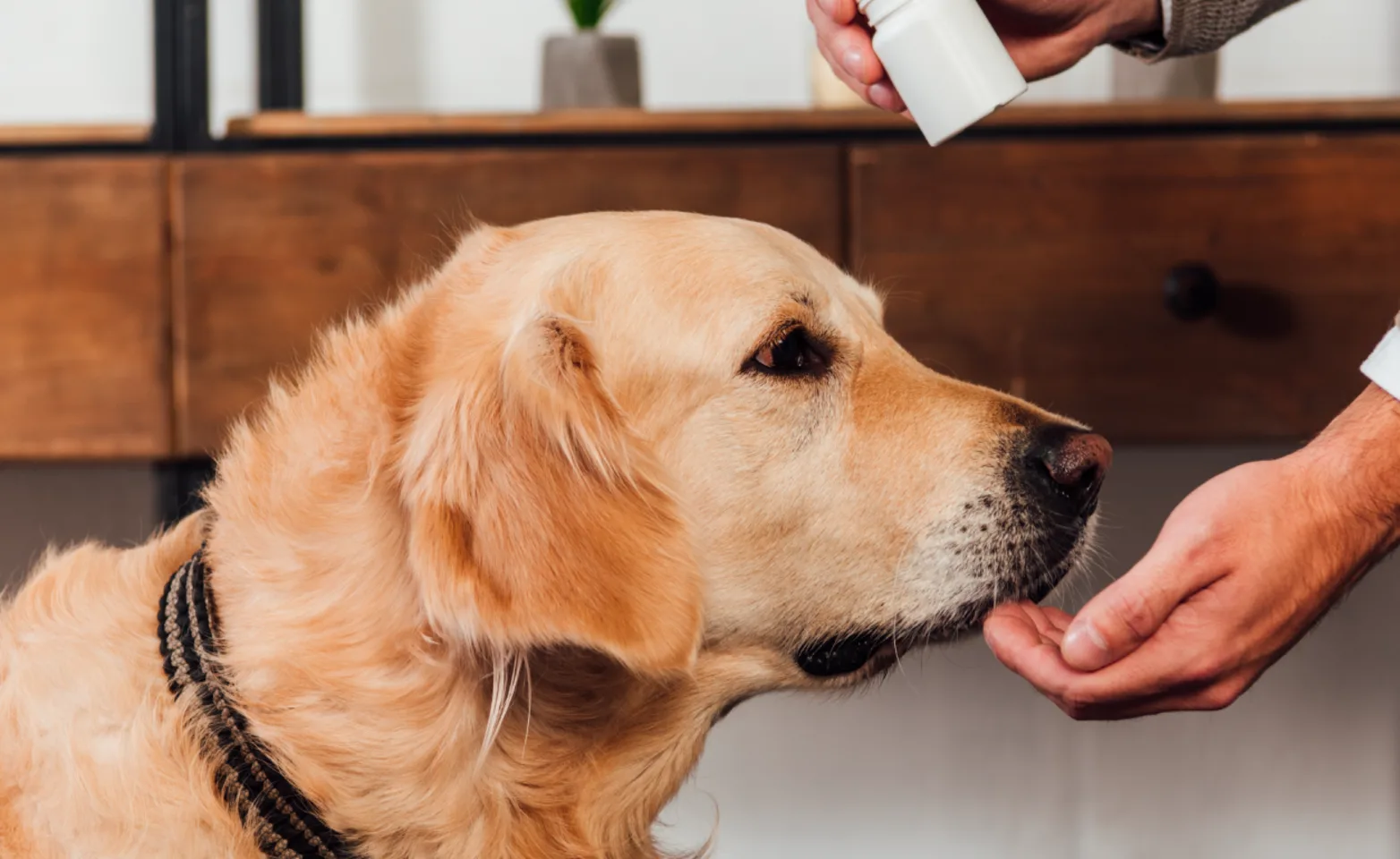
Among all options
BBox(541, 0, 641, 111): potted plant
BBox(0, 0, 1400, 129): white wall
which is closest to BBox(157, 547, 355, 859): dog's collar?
BBox(541, 0, 641, 111): potted plant

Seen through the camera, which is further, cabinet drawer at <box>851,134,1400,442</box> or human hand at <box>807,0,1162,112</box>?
cabinet drawer at <box>851,134,1400,442</box>

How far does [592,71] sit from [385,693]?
1.06 meters

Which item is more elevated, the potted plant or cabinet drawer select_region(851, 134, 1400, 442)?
the potted plant

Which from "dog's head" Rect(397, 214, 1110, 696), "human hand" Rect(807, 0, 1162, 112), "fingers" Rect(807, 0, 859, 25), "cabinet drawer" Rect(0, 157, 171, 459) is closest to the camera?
"dog's head" Rect(397, 214, 1110, 696)

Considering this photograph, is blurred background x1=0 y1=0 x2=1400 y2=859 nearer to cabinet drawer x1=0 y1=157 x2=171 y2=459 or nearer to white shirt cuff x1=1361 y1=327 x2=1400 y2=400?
cabinet drawer x1=0 y1=157 x2=171 y2=459

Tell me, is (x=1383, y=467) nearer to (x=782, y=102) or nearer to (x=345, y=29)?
(x=782, y=102)

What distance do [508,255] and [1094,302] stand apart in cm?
76

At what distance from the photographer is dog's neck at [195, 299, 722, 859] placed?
87 cm

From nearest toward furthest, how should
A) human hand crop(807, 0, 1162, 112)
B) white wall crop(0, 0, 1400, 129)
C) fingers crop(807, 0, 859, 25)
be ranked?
1. fingers crop(807, 0, 859, 25)
2. human hand crop(807, 0, 1162, 112)
3. white wall crop(0, 0, 1400, 129)

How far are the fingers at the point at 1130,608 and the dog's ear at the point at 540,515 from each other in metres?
0.26

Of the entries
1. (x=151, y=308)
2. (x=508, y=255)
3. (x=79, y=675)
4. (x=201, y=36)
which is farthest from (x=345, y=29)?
(x=79, y=675)

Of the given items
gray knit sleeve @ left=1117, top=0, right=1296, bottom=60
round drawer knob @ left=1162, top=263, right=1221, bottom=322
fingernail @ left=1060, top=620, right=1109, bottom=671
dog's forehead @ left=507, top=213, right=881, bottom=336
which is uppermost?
gray knit sleeve @ left=1117, top=0, right=1296, bottom=60

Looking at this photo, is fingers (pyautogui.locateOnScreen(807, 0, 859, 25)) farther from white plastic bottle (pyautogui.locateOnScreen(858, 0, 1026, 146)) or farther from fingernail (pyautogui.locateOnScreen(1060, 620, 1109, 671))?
fingernail (pyautogui.locateOnScreen(1060, 620, 1109, 671))

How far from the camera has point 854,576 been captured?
3.17ft
